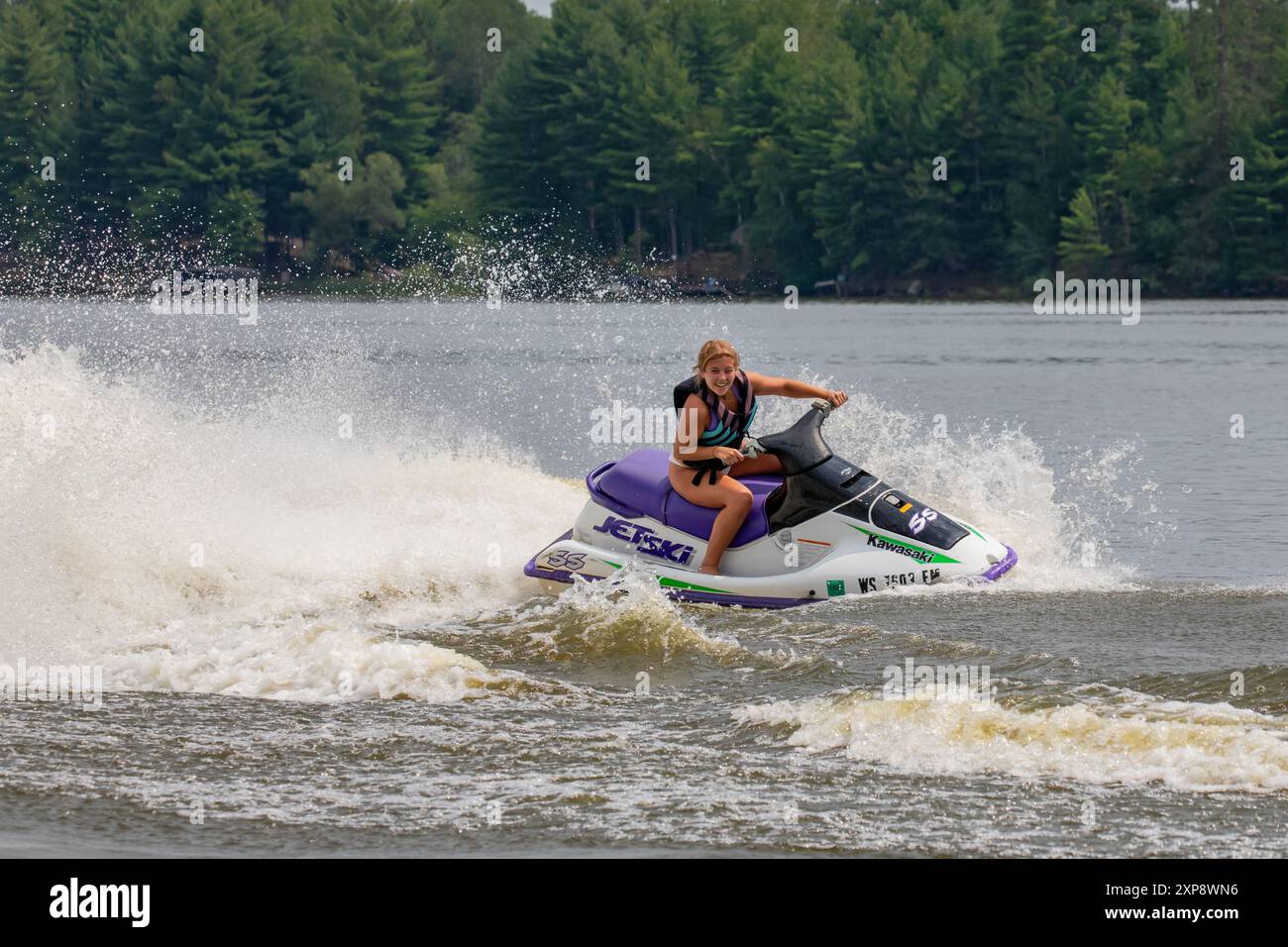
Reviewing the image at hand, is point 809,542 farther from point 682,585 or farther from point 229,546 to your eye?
point 229,546

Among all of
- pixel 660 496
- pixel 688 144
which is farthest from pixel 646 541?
pixel 688 144

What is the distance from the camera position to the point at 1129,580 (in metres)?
12.8

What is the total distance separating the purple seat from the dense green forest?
59002 mm

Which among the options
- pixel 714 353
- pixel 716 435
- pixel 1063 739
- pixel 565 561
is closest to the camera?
pixel 1063 739

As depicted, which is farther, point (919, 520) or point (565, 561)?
point (565, 561)

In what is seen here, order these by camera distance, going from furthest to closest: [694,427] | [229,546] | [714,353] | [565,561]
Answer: [229,546]
[565,561]
[694,427]
[714,353]

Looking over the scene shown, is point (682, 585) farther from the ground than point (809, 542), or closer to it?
closer to it

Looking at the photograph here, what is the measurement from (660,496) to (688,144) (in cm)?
7589

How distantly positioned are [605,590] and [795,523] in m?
1.29

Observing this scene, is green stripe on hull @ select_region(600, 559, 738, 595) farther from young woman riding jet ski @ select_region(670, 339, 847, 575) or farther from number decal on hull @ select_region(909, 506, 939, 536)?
number decal on hull @ select_region(909, 506, 939, 536)

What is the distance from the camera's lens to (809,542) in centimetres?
1174

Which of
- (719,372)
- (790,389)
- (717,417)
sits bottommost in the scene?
(717,417)

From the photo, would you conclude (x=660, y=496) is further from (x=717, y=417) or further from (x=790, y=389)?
(x=790, y=389)

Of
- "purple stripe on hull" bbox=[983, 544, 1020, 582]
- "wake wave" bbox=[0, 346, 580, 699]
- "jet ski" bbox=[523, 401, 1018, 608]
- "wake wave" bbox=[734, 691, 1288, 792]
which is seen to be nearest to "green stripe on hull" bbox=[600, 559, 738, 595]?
"jet ski" bbox=[523, 401, 1018, 608]
